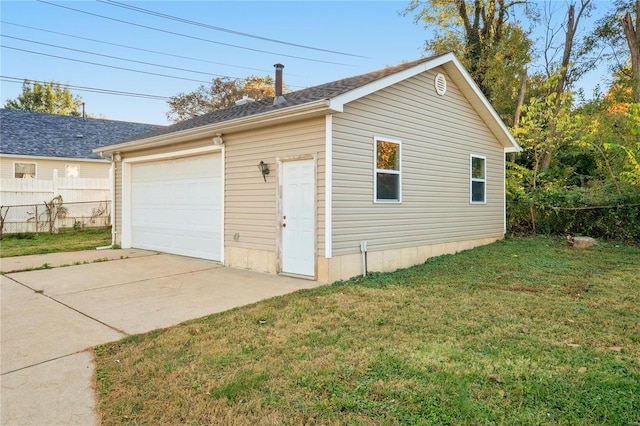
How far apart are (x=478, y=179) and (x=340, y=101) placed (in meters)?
5.65

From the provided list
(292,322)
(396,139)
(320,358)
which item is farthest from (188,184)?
(320,358)

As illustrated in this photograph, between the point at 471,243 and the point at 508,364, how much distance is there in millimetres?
7265

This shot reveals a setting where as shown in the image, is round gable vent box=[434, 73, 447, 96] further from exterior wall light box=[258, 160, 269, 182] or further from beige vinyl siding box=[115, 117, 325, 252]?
exterior wall light box=[258, 160, 269, 182]

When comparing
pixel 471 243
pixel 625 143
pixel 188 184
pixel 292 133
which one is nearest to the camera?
pixel 292 133

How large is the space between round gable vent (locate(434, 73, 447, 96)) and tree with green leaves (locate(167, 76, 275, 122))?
69.7 feet

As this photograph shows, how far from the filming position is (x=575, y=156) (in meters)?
17.3

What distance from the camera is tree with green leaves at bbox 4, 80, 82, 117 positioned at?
3328 cm

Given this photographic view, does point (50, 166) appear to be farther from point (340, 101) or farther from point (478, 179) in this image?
point (478, 179)

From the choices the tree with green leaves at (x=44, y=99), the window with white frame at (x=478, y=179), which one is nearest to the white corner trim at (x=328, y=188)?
the window with white frame at (x=478, y=179)

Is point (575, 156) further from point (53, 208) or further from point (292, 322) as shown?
point (53, 208)

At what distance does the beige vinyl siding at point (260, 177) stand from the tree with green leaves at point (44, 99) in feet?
108

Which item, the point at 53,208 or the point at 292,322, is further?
the point at 53,208

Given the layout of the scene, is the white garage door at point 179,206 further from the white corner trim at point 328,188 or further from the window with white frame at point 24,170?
the window with white frame at point 24,170

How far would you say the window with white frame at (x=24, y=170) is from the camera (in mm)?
17500
